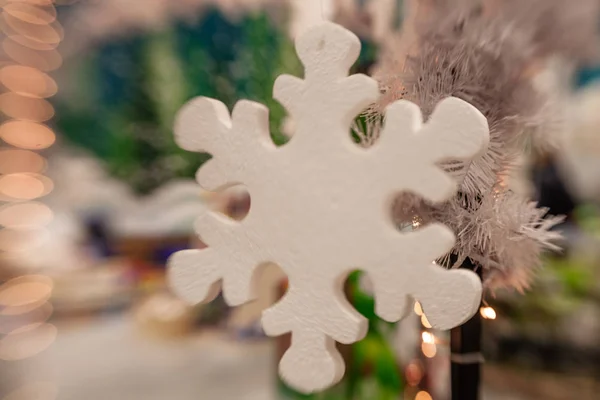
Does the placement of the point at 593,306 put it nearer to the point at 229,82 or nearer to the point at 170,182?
the point at 229,82

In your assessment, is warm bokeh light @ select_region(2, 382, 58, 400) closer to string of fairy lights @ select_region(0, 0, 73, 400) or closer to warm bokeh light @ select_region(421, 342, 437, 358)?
string of fairy lights @ select_region(0, 0, 73, 400)

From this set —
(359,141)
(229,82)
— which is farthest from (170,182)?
(359,141)

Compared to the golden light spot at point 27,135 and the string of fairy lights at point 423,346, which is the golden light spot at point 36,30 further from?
the string of fairy lights at point 423,346

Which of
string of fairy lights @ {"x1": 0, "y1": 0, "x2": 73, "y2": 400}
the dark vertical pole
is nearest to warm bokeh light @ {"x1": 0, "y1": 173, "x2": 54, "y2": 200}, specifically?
string of fairy lights @ {"x1": 0, "y1": 0, "x2": 73, "y2": 400}

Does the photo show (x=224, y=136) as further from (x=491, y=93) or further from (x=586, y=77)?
(x=586, y=77)

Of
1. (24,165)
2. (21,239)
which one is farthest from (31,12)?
(21,239)
